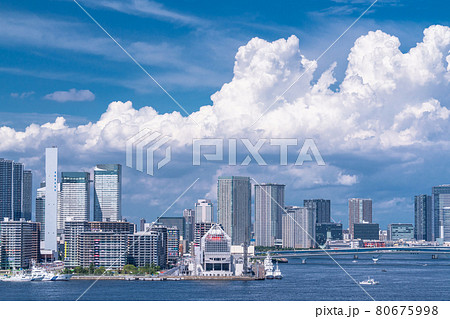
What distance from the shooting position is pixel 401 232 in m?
119

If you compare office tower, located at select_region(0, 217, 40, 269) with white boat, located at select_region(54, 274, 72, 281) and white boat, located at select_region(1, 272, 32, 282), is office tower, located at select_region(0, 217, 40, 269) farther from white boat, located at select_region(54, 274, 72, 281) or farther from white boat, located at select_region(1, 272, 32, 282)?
white boat, located at select_region(54, 274, 72, 281)

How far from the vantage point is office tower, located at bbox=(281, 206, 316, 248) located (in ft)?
316

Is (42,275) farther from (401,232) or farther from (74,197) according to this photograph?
(401,232)

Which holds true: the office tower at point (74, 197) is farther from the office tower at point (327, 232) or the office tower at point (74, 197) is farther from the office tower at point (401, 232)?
the office tower at point (401, 232)

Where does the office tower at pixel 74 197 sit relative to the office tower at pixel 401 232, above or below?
above

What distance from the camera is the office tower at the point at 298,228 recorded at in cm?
9619

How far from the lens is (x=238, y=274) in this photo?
44406 millimetres

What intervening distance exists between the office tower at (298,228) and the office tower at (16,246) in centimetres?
4597

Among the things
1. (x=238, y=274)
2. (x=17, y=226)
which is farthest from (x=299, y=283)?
(x=17, y=226)

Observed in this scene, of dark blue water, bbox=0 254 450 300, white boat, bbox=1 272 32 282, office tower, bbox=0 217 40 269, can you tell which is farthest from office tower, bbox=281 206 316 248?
dark blue water, bbox=0 254 450 300

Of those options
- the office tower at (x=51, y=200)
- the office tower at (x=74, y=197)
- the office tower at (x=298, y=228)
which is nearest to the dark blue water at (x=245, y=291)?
the office tower at (x=51, y=200)

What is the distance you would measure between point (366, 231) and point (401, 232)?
797 cm

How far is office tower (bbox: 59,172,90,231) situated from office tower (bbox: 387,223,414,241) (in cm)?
5475

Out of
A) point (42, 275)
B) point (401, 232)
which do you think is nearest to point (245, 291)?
point (42, 275)
